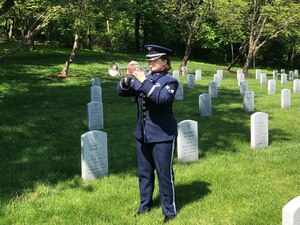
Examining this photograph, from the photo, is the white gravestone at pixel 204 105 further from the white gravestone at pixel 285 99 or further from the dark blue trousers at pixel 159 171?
the dark blue trousers at pixel 159 171

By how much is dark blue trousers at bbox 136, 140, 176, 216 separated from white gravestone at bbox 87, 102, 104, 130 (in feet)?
18.3

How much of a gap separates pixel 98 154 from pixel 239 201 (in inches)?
93.8

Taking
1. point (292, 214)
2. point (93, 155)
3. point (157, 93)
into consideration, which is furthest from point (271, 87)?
point (292, 214)

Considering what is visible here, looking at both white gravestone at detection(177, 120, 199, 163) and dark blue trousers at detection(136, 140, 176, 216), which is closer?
dark blue trousers at detection(136, 140, 176, 216)

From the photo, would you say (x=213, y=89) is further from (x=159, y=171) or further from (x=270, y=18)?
(x=270, y=18)

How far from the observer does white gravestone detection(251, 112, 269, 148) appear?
8758mm

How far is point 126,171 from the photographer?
712cm

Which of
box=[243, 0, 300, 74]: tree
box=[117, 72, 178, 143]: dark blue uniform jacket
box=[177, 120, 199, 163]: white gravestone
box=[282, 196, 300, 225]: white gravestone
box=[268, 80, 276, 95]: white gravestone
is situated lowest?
box=[268, 80, 276, 95]: white gravestone

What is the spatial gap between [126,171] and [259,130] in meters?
3.29

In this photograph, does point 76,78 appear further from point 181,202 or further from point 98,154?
point 181,202

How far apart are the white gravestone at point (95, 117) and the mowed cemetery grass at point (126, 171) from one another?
210 millimetres

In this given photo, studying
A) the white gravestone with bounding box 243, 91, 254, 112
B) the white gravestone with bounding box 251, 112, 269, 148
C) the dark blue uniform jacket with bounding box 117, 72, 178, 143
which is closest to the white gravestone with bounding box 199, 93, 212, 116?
the white gravestone with bounding box 243, 91, 254, 112

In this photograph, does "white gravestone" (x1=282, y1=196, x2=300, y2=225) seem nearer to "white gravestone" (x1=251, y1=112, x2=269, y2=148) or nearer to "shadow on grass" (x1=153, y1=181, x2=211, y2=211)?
"shadow on grass" (x1=153, y1=181, x2=211, y2=211)

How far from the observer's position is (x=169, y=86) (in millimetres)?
4570
